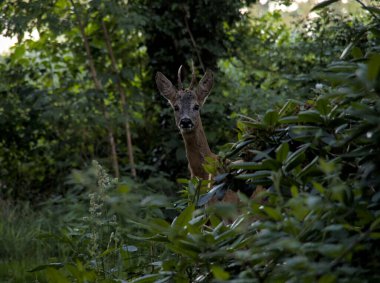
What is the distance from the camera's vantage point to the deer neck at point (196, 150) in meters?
6.18

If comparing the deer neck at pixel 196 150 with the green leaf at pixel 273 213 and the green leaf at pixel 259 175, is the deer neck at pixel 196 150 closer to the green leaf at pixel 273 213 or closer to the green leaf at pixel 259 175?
the green leaf at pixel 259 175

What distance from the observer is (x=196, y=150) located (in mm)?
6312

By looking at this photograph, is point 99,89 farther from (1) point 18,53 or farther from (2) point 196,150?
(2) point 196,150

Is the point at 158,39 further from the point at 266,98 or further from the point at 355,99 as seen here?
the point at 355,99

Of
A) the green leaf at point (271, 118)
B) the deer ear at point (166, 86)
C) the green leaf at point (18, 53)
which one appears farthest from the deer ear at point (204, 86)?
the green leaf at point (271, 118)

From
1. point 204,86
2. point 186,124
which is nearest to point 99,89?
point 204,86

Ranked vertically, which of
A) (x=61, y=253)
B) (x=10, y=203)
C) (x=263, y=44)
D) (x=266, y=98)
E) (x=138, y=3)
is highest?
(x=138, y=3)

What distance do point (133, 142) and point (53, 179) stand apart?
1.16 m

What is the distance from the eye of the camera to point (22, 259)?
624 cm

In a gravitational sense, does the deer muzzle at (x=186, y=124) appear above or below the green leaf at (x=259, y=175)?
above

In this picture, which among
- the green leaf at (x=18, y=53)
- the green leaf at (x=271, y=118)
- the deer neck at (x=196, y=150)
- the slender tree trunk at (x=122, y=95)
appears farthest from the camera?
the green leaf at (x=18, y=53)

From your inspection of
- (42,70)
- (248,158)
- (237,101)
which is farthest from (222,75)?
(248,158)

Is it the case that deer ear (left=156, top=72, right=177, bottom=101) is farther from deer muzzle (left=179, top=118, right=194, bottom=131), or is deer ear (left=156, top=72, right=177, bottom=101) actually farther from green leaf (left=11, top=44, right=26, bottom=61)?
green leaf (left=11, top=44, right=26, bottom=61)

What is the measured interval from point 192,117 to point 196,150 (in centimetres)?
45
